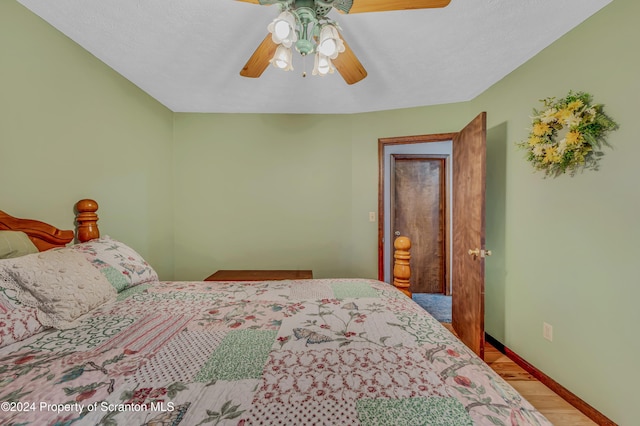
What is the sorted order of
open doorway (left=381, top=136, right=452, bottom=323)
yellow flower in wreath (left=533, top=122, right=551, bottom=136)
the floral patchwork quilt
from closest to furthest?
the floral patchwork quilt
yellow flower in wreath (left=533, top=122, right=551, bottom=136)
open doorway (left=381, top=136, right=452, bottom=323)

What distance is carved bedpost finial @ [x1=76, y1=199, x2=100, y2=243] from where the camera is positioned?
1640mm

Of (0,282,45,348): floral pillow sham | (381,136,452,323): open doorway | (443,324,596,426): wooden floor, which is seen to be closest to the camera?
(0,282,45,348): floral pillow sham

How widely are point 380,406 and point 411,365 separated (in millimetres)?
193

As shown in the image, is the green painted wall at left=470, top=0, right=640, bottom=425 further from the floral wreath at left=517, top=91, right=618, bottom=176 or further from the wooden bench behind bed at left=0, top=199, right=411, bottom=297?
the wooden bench behind bed at left=0, top=199, right=411, bottom=297

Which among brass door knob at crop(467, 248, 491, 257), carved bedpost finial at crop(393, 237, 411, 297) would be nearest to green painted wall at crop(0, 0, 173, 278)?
carved bedpost finial at crop(393, 237, 411, 297)

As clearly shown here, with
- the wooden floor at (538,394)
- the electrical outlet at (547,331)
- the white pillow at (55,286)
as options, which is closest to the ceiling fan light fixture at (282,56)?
the white pillow at (55,286)

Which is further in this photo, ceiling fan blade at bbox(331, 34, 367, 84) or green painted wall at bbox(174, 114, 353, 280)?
green painted wall at bbox(174, 114, 353, 280)

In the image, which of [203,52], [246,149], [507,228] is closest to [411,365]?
[507,228]

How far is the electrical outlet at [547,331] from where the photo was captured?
5.58ft

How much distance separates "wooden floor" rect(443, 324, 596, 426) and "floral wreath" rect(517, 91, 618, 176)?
58.2 inches

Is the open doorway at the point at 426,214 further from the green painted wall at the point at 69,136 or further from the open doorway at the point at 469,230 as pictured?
the green painted wall at the point at 69,136

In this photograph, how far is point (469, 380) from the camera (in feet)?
2.14

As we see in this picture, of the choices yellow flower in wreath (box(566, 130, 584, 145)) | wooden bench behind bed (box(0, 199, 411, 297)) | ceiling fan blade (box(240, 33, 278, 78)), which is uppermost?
ceiling fan blade (box(240, 33, 278, 78))

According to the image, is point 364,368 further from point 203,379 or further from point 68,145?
point 68,145
